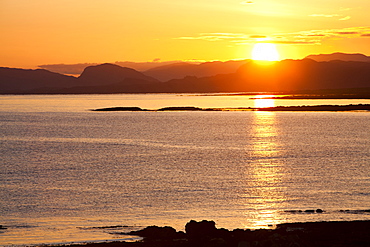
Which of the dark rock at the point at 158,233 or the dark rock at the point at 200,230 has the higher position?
the dark rock at the point at 200,230

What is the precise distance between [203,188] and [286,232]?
15724 millimetres

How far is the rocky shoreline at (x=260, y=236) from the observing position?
845 inches

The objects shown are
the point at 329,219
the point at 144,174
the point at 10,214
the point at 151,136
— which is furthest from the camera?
the point at 151,136

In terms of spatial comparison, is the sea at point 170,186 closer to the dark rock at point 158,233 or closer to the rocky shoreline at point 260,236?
the dark rock at point 158,233

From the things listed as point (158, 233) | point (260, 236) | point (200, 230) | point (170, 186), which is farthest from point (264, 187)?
point (260, 236)

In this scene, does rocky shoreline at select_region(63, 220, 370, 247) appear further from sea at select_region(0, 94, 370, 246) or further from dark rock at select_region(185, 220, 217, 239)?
sea at select_region(0, 94, 370, 246)

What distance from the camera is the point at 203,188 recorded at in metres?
39.1

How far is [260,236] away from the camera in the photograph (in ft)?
72.5

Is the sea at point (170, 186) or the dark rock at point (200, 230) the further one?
the sea at point (170, 186)

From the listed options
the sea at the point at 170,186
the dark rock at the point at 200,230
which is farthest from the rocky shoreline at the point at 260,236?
the sea at the point at 170,186

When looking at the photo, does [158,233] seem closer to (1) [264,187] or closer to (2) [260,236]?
(2) [260,236]

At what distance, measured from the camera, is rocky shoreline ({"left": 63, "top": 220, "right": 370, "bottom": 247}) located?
845 inches

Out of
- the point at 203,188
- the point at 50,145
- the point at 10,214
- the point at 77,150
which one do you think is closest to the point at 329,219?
the point at 203,188

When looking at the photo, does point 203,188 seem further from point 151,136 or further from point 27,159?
point 151,136
